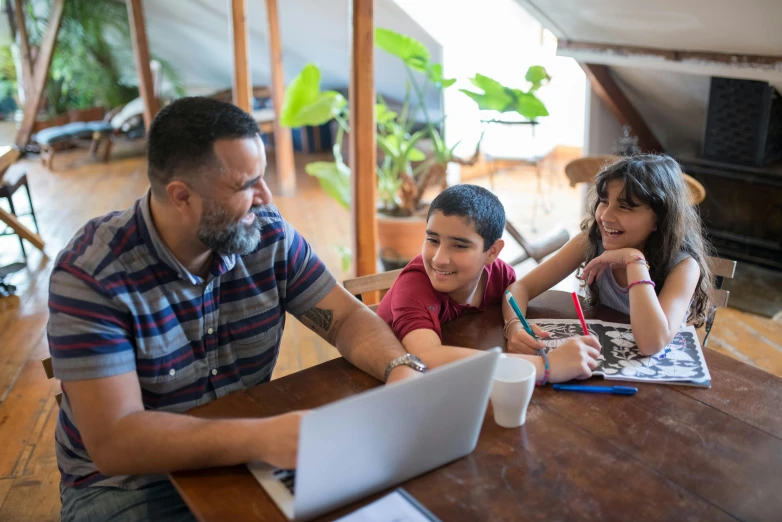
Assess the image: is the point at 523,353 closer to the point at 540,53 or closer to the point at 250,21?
the point at 540,53

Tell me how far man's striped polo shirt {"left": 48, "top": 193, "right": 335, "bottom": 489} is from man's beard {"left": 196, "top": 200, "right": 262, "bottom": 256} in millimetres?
62

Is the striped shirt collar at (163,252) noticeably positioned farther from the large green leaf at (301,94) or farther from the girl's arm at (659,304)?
the large green leaf at (301,94)

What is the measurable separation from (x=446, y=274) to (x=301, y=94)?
2420 millimetres

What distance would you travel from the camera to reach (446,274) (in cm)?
156

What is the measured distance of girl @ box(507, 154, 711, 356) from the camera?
1.62 m

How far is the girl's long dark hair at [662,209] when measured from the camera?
5.48 feet

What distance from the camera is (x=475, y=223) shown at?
62.3 inches

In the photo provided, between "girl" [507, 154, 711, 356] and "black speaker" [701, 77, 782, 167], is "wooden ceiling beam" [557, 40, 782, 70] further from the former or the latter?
"girl" [507, 154, 711, 356]

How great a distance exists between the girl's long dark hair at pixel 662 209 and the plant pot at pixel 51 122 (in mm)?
7358

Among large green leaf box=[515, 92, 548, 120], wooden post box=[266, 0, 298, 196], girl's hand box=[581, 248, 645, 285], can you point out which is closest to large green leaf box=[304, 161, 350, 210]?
large green leaf box=[515, 92, 548, 120]

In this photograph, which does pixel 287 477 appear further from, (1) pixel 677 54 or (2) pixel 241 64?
(2) pixel 241 64

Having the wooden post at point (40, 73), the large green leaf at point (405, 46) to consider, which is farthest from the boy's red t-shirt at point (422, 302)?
the wooden post at point (40, 73)

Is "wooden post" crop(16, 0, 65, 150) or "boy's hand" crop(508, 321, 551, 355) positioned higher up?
"wooden post" crop(16, 0, 65, 150)

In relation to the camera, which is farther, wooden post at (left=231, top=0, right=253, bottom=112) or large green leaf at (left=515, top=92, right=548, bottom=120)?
wooden post at (left=231, top=0, right=253, bottom=112)
